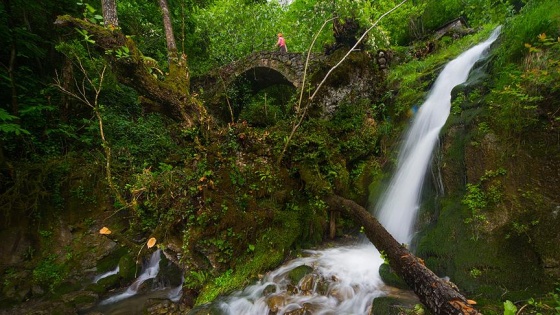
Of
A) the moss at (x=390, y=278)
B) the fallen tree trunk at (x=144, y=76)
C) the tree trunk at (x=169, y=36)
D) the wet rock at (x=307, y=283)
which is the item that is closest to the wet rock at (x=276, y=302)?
the wet rock at (x=307, y=283)

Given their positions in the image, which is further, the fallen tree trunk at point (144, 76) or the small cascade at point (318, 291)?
the fallen tree trunk at point (144, 76)

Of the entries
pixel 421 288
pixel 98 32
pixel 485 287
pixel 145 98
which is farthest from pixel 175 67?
pixel 485 287

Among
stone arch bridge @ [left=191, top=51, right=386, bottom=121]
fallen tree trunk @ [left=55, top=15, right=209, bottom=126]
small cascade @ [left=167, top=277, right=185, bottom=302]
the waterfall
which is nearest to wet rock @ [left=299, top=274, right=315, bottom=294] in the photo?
the waterfall

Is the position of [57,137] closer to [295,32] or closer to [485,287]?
[485,287]

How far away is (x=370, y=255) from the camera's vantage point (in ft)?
16.1

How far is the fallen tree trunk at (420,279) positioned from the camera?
2.30m

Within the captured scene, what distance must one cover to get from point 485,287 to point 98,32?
672 cm

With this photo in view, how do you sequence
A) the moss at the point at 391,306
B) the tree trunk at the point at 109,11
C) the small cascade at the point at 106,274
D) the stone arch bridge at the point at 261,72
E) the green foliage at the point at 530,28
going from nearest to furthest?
the moss at the point at 391,306 < the green foliage at the point at 530,28 < the tree trunk at the point at 109,11 < the small cascade at the point at 106,274 < the stone arch bridge at the point at 261,72

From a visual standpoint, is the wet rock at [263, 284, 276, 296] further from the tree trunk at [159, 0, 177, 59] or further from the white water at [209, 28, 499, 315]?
the tree trunk at [159, 0, 177, 59]

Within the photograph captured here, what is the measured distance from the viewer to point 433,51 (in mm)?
10750

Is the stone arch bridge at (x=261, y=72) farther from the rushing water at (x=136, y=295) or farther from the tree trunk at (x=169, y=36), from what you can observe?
the rushing water at (x=136, y=295)

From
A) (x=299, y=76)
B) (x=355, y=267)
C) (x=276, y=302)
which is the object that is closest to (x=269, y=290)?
(x=276, y=302)

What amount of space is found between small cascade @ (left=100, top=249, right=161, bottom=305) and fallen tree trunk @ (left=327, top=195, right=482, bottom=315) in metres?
5.07

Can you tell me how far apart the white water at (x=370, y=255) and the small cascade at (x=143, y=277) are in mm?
3142
